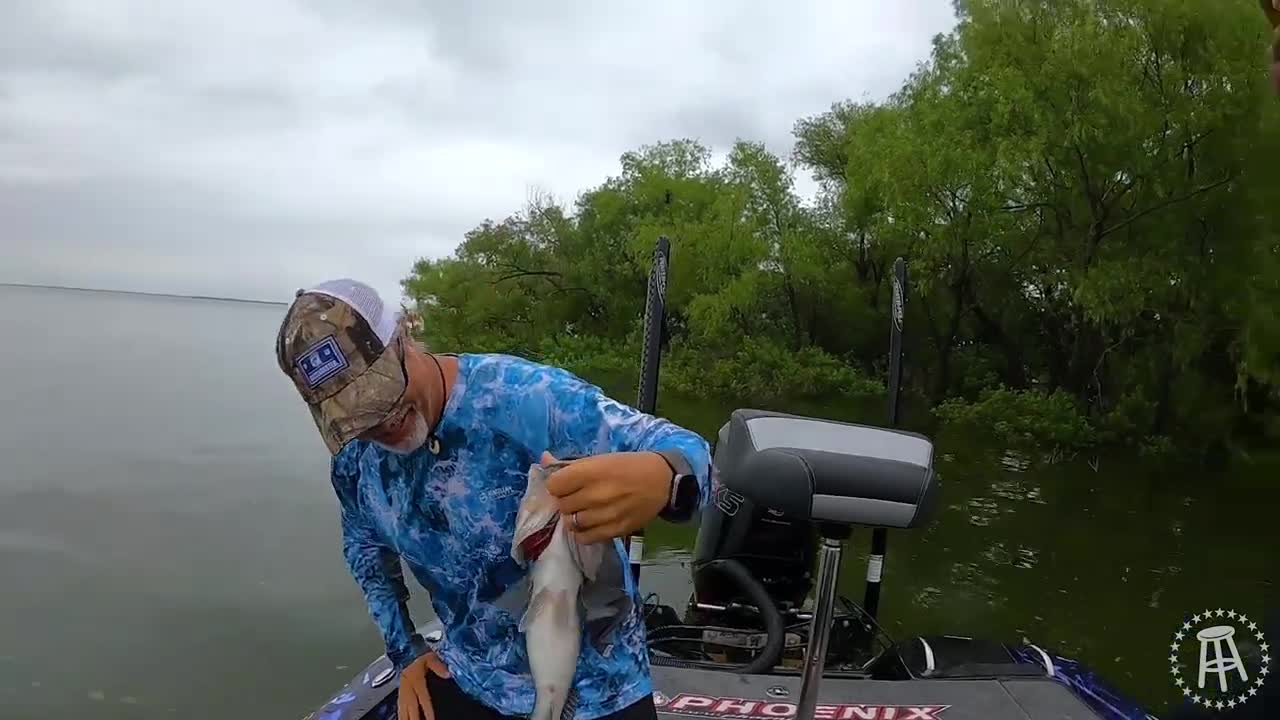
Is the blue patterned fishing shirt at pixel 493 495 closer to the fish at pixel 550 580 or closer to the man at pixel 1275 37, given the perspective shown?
the fish at pixel 550 580

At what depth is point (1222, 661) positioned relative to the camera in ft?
11.1

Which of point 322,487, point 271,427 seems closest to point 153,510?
point 322,487

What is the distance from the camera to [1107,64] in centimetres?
1559

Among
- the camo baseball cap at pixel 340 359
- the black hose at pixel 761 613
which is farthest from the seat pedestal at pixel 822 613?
the black hose at pixel 761 613

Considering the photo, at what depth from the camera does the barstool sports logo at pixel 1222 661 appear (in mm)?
1250

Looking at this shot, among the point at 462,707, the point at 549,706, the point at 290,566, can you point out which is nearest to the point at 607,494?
the point at 549,706

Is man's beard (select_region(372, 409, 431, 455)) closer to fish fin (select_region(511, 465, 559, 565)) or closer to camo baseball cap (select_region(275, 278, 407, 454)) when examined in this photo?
camo baseball cap (select_region(275, 278, 407, 454))

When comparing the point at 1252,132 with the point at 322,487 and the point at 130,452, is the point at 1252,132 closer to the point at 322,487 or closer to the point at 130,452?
the point at 322,487

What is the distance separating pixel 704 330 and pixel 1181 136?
585 inches

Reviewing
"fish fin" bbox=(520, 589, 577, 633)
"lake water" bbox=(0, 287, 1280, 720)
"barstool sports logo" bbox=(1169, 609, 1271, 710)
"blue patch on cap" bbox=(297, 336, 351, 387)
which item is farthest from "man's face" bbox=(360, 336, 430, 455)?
"lake water" bbox=(0, 287, 1280, 720)

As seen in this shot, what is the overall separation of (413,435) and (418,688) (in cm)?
67

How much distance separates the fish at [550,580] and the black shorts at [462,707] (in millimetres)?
279

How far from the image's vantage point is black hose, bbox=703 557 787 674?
3.68 meters

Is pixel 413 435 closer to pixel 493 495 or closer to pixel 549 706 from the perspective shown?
pixel 493 495
